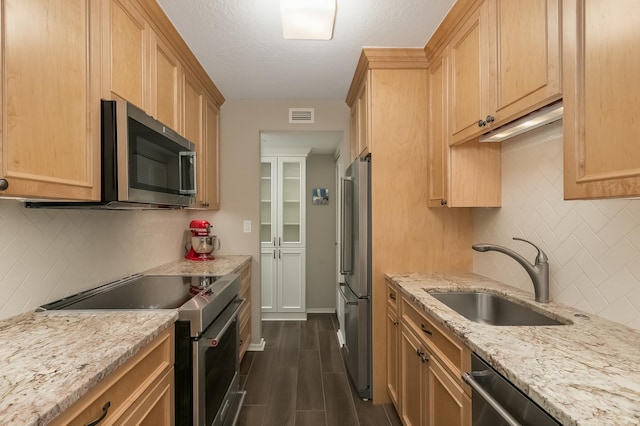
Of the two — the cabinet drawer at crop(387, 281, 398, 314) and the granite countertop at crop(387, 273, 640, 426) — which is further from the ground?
the granite countertop at crop(387, 273, 640, 426)

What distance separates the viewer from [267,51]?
7.39 ft

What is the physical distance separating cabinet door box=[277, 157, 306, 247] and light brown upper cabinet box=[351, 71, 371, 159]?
1283mm

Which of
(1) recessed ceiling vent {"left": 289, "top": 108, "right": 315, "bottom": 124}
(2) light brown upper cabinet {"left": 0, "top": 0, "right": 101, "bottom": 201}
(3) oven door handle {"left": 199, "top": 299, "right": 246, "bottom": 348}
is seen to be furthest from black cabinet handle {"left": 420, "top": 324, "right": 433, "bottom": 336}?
(1) recessed ceiling vent {"left": 289, "top": 108, "right": 315, "bottom": 124}

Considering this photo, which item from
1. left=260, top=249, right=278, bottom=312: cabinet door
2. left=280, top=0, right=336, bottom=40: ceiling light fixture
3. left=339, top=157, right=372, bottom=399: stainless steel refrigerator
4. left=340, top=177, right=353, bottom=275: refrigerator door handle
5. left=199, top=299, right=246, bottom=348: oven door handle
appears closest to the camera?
left=199, top=299, right=246, bottom=348: oven door handle

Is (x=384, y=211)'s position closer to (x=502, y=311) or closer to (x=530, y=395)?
(x=502, y=311)

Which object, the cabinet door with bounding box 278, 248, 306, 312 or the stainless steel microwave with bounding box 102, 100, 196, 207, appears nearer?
the stainless steel microwave with bounding box 102, 100, 196, 207

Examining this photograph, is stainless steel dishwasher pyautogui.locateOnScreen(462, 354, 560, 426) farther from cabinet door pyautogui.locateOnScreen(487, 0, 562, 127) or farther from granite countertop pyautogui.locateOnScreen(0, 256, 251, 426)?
granite countertop pyautogui.locateOnScreen(0, 256, 251, 426)

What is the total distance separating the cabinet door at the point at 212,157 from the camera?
278 centimetres

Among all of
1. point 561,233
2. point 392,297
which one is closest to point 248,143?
point 392,297

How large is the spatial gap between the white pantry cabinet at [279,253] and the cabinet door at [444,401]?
2777 millimetres

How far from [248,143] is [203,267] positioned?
138 centimetres

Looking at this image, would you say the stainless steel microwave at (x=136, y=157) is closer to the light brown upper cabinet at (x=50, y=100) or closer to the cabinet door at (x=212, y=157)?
the light brown upper cabinet at (x=50, y=100)

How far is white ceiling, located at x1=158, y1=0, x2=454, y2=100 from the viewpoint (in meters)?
1.79

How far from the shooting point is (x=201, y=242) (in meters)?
2.82
